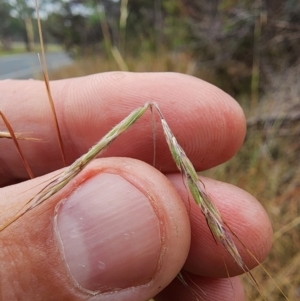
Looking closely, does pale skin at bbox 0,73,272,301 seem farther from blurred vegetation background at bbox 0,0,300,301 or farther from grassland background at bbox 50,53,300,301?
grassland background at bbox 50,53,300,301

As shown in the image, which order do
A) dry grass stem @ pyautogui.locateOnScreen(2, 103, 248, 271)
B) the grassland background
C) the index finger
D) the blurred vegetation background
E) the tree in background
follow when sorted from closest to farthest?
dry grass stem @ pyautogui.locateOnScreen(2, 103, 248, 271)
the index finger
the grassland background
the blurred vegetation background
the tree in background

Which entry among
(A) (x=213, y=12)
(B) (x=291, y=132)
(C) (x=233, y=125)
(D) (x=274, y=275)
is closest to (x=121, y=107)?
(C) (x=233, y=125)

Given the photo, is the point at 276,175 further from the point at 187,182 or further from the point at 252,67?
the point at 252,67

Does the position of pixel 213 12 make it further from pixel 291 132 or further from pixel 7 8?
pixel 7 8

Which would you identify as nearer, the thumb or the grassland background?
the thumb

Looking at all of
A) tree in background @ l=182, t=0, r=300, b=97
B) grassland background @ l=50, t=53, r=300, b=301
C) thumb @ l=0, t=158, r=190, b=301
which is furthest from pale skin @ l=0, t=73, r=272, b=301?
tree in background @ l=182, t=0, r=300, b=97

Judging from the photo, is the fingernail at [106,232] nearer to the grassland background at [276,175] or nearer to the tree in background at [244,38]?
the grassland background at [276,175]

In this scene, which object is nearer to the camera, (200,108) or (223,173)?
(200,108)

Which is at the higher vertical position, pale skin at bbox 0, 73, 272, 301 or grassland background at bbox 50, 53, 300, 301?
pale skin at bbox 0, 73, 272, 301
